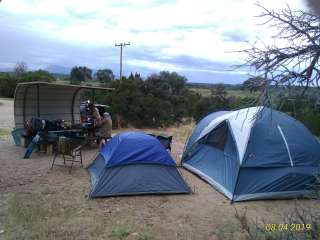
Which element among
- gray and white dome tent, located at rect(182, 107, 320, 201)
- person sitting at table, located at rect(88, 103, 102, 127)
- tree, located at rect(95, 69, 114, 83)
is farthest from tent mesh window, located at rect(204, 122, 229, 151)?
tree, located at rect(95, 69, 114, 83)

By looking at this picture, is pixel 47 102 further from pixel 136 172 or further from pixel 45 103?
pixel 136 172

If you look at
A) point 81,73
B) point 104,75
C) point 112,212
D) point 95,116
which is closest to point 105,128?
point 95,116

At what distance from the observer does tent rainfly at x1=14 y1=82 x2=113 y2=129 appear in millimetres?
15109

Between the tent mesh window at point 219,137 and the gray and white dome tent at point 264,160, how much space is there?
3 cm

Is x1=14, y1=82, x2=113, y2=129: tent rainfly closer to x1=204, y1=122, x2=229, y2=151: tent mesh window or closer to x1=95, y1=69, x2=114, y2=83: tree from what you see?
x1=204, y1=122, x2=229, y2=151: tent mesh window

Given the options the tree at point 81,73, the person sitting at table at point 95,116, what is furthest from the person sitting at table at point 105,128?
the tree at point 81,73

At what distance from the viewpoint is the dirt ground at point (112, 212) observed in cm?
631

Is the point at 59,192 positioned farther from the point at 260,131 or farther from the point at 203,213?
the point at 260,131

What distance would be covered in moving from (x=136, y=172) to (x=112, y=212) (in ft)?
4.33

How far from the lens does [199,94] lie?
29250 millimetres

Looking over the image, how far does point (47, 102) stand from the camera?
52.7 ft

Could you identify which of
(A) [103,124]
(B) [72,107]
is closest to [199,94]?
(B) [72,107]

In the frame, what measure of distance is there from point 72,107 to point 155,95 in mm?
8139

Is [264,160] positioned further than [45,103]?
No
